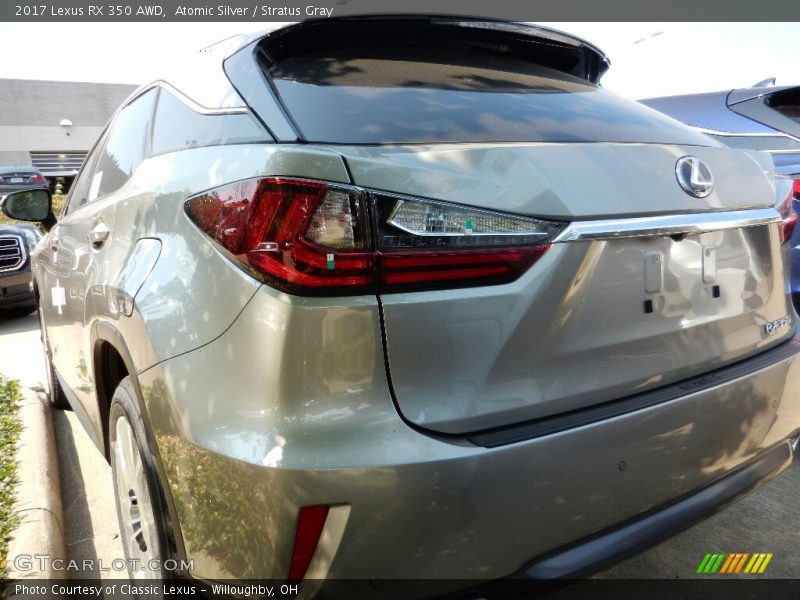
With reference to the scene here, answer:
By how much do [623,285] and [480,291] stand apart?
0.40m

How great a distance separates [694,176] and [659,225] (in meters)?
0.22

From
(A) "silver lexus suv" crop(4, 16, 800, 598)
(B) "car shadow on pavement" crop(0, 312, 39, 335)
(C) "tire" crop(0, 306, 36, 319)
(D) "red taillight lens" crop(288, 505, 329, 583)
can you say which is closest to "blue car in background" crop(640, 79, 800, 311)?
(A) "silver lexus suv" crop(4, 16, 800, 598)

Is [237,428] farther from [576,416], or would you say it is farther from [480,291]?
[576,416]

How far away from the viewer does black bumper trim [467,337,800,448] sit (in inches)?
54.9

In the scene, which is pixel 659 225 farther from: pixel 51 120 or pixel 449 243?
pixel 51 120

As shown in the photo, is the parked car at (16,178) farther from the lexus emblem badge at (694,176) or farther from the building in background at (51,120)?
the lexus emblem badge at (694,176)

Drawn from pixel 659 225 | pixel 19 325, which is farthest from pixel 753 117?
pixel 19 325

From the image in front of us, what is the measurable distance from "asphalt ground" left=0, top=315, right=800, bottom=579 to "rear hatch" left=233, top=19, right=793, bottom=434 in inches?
26.1

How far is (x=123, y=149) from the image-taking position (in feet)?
8.48

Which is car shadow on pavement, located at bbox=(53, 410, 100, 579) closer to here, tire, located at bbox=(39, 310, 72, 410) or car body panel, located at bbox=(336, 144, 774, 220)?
tire, located at bbox=(39, 310, 72, 410)

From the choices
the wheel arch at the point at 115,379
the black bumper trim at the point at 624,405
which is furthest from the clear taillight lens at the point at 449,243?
the wheel arch at the point at 115,379

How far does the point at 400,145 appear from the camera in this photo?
1.45m

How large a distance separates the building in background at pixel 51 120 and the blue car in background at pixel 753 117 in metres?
36.8

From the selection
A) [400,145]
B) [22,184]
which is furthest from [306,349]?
[22,184]
